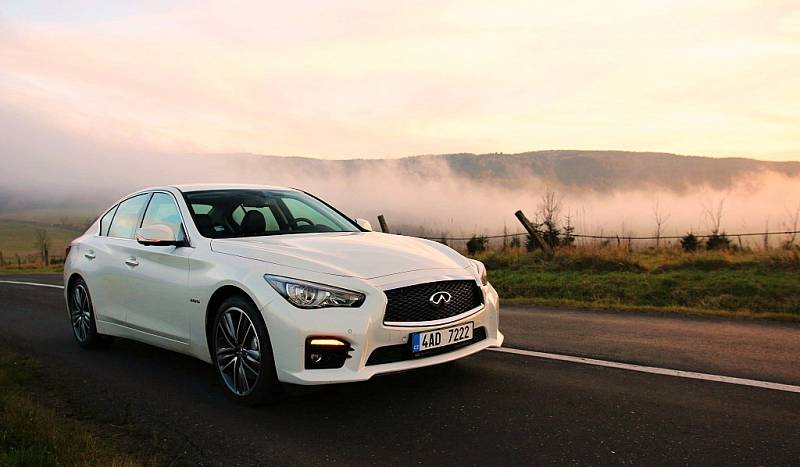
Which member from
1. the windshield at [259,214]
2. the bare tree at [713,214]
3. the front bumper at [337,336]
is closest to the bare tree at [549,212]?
the bare tree at [713,214]

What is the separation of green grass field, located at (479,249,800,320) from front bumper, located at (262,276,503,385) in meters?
6.44

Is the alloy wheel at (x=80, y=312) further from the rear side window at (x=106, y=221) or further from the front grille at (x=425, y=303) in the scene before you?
the front grille at (x=425, y=303)

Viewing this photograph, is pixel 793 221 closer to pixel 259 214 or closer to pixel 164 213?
pixel 259 214

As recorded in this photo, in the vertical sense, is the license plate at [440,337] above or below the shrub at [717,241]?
below

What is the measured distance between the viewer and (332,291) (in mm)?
4621

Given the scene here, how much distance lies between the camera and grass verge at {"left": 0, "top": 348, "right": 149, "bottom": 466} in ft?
12.2

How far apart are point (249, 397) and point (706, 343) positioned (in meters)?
4.77

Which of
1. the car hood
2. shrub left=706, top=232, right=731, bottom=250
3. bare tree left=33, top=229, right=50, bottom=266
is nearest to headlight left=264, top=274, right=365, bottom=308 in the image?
the car hood

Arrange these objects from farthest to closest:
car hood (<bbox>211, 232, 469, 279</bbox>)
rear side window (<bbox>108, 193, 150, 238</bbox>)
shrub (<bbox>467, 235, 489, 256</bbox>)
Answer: shrub (<bbox>467, 235, 489, 256</bbox>)
rear side window (<bbox>108, 193, 150, 238</bbox>)
car hood (<bbox>211, 232, 469, 279</bbox>)

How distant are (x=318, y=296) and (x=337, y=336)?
0.30m

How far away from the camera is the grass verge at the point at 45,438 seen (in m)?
3.71

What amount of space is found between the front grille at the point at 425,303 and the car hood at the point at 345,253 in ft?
0.59

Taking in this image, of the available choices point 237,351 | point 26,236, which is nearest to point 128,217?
point 237,351

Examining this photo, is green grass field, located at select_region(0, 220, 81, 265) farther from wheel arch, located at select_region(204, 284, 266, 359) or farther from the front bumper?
the front bumper
